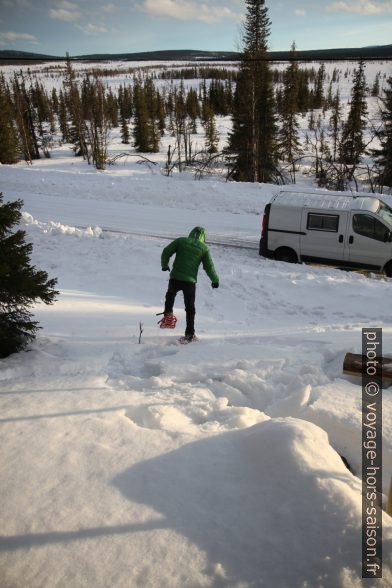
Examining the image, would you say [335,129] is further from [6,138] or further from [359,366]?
[359,366]

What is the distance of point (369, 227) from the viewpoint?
32.2ft

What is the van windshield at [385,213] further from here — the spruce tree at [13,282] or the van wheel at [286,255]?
Answer: the spruce tree at [13,282]

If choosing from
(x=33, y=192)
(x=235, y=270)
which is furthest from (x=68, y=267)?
(x=33, y=192)

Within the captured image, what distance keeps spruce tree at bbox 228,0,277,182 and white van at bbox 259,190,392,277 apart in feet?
55.4

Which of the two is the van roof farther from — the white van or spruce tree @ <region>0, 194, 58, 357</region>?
spruce tree @ <region>0, 194, 58, 357</region>

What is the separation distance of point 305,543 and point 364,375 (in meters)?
2.71

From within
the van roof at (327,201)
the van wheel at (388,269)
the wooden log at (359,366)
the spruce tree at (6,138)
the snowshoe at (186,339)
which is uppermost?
the spruce tree at (6,138)

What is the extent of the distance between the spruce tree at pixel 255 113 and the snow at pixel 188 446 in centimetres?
2198

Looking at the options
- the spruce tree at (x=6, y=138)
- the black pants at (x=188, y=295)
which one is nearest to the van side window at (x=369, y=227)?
the black pants at (x=188, y=295)

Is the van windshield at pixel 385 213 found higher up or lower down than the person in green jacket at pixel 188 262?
lower down

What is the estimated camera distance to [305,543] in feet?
8.00

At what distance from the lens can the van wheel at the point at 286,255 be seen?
35.7ft

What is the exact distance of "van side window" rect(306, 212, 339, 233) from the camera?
10.1 meters

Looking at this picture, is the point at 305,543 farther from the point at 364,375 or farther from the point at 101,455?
the point at 364,375
